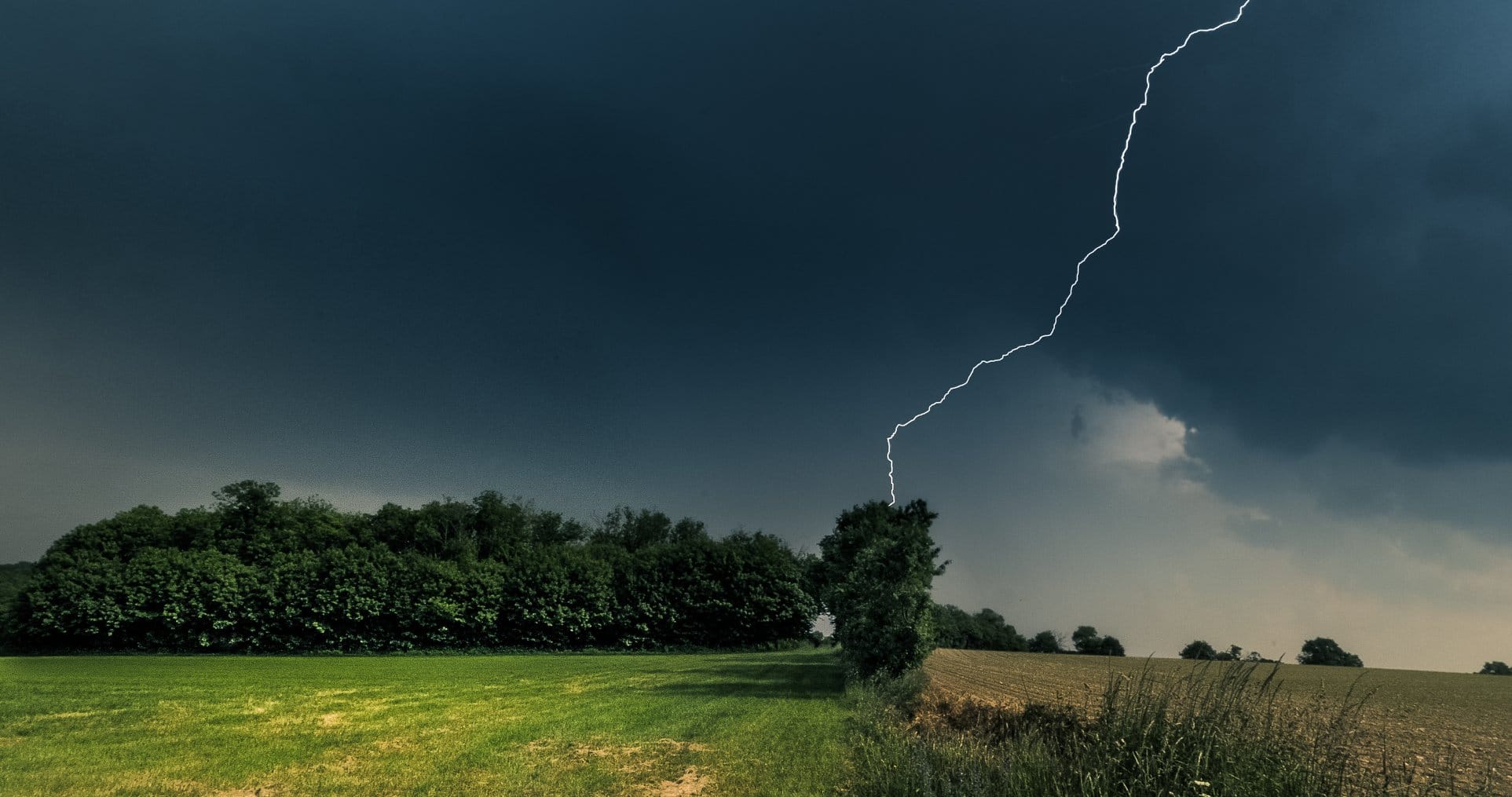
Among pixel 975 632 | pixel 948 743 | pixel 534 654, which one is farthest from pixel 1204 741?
pixel 975 632

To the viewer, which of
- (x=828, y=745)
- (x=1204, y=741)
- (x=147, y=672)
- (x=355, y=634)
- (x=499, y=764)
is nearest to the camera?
(x=1204, y=741)

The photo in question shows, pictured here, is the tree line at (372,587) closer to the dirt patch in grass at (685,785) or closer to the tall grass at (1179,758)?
the dirt patch in grass at (685,785)

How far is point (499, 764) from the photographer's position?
38.2 feet

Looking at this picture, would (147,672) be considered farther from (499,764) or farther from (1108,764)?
(1108,764)

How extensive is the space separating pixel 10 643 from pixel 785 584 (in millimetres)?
41689

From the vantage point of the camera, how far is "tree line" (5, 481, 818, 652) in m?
38.5

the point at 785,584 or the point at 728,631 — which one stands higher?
the point at 785,584

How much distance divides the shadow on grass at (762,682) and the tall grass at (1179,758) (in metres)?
13.2

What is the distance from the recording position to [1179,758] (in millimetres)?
6875

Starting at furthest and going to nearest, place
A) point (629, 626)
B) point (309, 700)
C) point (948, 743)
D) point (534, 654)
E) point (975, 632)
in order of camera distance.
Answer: point (975, 632), point (629, 626), point (534, 654), point (309, 700), point (948, 743)

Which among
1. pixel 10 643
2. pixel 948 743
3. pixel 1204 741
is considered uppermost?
pixel 1204 741

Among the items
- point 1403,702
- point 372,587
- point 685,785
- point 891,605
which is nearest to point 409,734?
point 685,785

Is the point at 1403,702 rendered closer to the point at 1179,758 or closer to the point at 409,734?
the point at 1179,758

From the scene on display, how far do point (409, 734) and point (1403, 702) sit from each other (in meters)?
26.0
